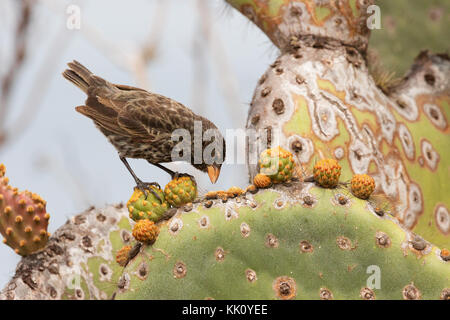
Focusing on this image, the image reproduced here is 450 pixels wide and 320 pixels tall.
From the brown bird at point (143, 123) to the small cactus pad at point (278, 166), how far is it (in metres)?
0.35

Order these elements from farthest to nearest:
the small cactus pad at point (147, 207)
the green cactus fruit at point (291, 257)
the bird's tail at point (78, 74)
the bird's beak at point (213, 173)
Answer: the bird's tail at point (78, 74), the bird's beak at point (213, 173), the small cactus pad at point (147, 207), the green cactus fruit at point (291, 257)

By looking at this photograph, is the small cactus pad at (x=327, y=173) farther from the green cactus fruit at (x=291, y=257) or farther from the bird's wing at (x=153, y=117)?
the bird's wing at (x=153, y=117)

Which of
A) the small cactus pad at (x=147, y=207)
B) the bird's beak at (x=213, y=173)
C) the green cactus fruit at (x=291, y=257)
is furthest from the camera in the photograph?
the bird's beak at (x=213, y=173)

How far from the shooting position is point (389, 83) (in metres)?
3.07

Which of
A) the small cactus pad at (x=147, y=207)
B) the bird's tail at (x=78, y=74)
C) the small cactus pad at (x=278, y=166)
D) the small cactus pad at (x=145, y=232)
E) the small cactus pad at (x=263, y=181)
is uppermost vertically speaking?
the bird's tail at (x=78, y=74)

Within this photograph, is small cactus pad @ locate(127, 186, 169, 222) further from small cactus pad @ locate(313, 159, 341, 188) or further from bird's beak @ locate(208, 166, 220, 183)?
small cactus pad @ locate(313, 159, 341, 188)

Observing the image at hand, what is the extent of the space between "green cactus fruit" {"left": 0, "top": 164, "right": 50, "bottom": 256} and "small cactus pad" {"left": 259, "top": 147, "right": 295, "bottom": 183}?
819 millimetres

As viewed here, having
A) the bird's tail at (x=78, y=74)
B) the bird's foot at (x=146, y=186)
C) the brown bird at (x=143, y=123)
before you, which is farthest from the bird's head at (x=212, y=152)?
the bird's tail at (x=78, y=74)

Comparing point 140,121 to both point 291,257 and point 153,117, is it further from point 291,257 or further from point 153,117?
point 291,257

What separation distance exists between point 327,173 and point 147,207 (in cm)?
49

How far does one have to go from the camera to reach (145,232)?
6.04ft

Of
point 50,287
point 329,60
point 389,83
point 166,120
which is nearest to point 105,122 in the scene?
point 166,120

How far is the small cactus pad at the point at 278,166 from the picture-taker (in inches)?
74.5

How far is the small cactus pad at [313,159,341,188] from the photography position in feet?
6.11
